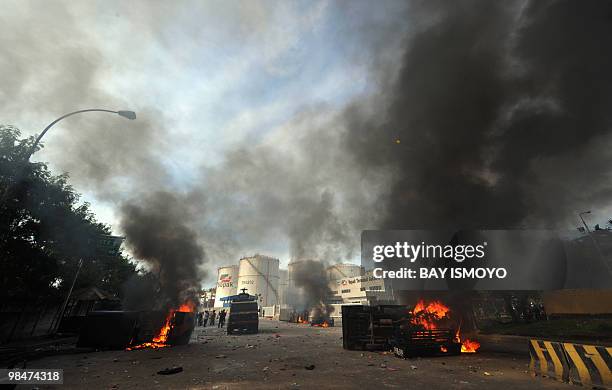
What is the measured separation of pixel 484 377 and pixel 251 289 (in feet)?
252

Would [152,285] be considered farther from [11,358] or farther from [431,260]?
[431,260]

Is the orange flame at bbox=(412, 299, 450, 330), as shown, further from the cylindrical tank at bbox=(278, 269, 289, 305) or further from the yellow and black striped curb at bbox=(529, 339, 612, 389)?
the cylindrical tank at bbox=(278, 269, 289, 305)

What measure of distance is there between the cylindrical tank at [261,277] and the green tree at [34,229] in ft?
199

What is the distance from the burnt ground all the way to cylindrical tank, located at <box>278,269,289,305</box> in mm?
73369

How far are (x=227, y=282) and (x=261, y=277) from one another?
46.8ft

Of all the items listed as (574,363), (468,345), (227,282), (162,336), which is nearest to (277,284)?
(227,282)

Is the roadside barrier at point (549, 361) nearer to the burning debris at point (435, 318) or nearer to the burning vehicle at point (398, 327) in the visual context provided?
the burning vehicle at point (398, 327)

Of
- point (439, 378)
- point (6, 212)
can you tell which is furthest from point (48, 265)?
point (439, 378)

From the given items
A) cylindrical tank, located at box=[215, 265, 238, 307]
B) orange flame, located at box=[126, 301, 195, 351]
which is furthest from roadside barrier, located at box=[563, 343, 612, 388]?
cylindrical tank, located at box=[215, 265, 238, 307]

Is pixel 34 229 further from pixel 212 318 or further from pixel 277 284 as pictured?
pixel 277 284

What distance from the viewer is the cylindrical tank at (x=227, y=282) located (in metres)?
87.5

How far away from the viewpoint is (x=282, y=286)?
89438 mm

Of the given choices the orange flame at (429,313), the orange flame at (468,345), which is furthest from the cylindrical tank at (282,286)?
the orange flame at (468,345)

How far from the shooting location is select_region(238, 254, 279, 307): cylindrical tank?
80.1 meters
